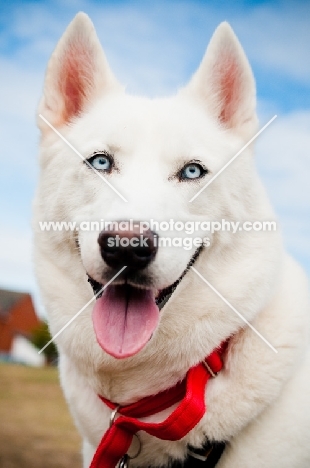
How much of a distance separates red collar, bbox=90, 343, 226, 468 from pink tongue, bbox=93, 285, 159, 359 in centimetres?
40

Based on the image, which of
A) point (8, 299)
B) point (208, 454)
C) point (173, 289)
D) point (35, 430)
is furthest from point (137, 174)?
point (8, 299)

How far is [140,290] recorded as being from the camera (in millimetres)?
2539

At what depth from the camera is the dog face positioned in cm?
241

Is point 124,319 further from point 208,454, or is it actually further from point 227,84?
point 227,84

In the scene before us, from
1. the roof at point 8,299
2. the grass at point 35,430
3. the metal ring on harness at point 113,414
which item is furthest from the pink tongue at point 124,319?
the roof at point 8,299

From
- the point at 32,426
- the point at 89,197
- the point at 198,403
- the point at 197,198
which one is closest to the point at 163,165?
the point at 197,198

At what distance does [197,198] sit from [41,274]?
107cm

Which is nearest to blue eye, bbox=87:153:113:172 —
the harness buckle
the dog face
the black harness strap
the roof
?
the dog face

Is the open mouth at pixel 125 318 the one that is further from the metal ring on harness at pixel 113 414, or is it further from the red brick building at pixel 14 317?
the red brick building at pixel 14 317

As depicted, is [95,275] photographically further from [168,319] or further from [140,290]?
[168,319]

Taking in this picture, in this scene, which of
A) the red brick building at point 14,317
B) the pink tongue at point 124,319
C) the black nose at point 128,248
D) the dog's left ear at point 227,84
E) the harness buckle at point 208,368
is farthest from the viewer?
the red brick building at point 14,317

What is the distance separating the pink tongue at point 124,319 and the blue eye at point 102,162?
76 centimetres

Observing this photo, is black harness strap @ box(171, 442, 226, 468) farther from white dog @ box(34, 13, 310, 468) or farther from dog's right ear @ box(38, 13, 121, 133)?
dog's right ear @ box(38, 13, 121, 133)

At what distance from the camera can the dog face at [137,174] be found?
2412 millimetres
